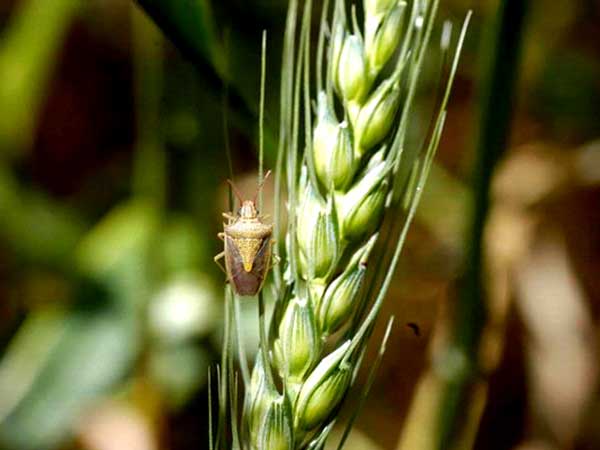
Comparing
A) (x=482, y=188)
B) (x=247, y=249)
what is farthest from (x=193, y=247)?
(x=482, y=188)

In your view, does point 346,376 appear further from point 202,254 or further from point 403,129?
point 202,254

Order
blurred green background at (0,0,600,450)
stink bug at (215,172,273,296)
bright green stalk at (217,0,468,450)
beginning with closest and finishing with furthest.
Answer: bright green stalk at (217,0,468,450)
stink bug at (215,172,273,296)
blurred green background at (0,0,600,450)

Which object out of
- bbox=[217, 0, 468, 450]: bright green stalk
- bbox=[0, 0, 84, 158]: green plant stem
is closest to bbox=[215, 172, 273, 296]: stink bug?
bbox=[217, 0, 468, 450]: bright green stalk

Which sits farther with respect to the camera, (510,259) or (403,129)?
(510,259)

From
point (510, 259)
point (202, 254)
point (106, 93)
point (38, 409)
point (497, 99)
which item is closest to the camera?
point (497, 99)

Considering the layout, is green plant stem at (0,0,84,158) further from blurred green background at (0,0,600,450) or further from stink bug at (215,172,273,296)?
stink bug at (215,172,273,296)

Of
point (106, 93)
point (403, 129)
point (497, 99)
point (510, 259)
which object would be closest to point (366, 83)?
point (403, 129)

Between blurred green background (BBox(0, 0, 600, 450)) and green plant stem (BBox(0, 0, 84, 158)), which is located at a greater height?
green plant stem (BBox(0, 0, 84, 158))
